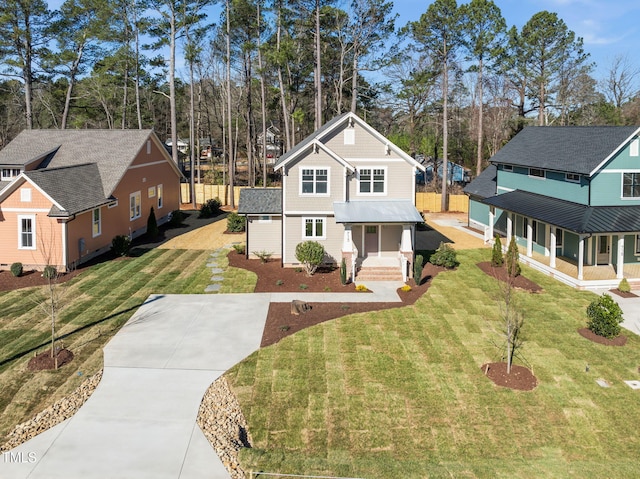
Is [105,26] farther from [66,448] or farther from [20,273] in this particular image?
[66,448]

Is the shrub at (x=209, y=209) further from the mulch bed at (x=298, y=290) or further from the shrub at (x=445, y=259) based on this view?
the shrub at (x=445, y=259)

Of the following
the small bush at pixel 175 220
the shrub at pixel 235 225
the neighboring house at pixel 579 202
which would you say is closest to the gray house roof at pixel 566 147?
the neighboring house at pixel 579 202

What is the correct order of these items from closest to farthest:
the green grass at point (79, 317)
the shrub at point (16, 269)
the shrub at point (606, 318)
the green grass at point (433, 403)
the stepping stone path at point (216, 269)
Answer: the green grass at point (433, 403) < the green grass at point (79, 317) < the shrub at point (606, 318) < the stepping stone path at point (216, 269) < the shrub at point (16, 269)

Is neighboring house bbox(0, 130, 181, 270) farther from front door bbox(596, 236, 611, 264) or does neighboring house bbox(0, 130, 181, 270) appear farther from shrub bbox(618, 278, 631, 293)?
front door bbox(596, 236, 611, 264)

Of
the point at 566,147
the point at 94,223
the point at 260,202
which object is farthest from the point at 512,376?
the point at 94,223

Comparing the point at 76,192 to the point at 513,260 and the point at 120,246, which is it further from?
the point at 513,260

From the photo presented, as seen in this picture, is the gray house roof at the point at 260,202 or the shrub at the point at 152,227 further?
the shrub at the point at 152,227

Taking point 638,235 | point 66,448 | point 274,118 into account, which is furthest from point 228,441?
point 274,118
